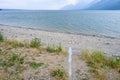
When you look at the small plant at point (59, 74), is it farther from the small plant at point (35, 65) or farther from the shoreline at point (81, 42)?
the shoreline at point (81, 42)

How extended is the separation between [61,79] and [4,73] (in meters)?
2.02

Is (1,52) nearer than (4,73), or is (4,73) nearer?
(4,73)

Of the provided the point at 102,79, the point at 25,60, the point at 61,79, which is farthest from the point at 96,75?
the point at 25,60

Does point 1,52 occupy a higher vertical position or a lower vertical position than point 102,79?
higher

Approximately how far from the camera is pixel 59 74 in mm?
6215

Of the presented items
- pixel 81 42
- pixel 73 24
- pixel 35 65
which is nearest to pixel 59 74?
pixel 35 65

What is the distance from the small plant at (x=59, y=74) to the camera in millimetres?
6024

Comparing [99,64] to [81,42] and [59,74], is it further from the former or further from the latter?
[81,42]

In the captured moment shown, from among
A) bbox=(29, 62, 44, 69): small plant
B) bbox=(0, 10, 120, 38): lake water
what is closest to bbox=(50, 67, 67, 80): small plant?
bbox=(29, 62, 44, 69): small plant

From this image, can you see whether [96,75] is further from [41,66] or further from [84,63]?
[41,66]

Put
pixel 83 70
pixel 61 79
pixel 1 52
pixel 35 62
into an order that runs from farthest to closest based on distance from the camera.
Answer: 1. pixel 1 52
2. pixel 35 62
3. pixel 83 70
4. pixel 61 79

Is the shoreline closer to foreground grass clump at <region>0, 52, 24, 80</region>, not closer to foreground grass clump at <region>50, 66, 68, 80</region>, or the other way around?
foreground grass clump at <region>0, 52, 24, 80</region>

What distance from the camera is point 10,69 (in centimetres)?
670

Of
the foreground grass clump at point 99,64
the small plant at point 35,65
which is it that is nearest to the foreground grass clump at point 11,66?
the small plant at point 35,65
